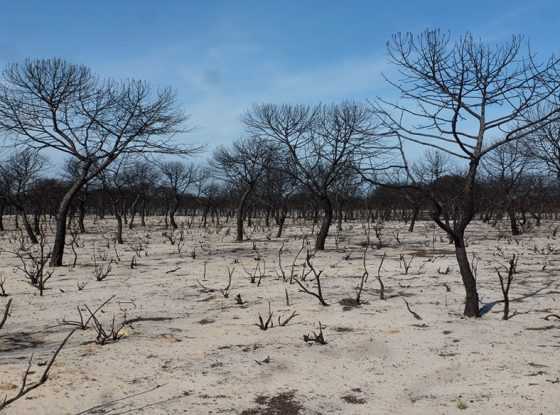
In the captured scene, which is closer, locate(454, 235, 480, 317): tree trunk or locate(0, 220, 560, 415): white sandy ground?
locate(0, 220, 560, 415): white sandy ground

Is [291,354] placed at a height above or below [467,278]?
below

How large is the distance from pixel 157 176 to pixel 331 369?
34941 millimetres

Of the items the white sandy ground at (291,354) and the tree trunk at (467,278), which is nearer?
the white sandy ground at (291,354)

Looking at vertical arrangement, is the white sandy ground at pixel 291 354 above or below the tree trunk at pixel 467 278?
below

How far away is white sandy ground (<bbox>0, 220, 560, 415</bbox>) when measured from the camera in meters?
3.56

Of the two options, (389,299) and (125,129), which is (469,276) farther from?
(125,129)

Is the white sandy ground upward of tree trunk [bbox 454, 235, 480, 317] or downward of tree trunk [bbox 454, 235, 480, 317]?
downward

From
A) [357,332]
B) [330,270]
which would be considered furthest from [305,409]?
[330,270]

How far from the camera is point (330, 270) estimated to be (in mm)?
10609

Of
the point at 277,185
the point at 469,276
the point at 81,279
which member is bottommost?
the point at 81,279

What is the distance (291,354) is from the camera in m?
4.65

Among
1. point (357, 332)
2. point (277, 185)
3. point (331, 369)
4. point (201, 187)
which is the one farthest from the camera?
point (201, 187)

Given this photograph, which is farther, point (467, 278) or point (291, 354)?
point (467, 278)

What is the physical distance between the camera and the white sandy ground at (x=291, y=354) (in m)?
3.56
